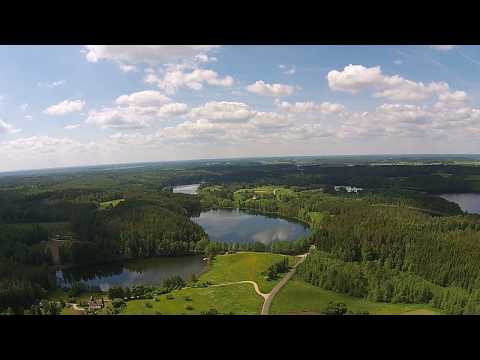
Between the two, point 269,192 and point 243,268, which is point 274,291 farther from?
point 269,192

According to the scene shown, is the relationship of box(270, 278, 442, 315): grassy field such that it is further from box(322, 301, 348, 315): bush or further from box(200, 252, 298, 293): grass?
box(200, 252, 298, 293): grass

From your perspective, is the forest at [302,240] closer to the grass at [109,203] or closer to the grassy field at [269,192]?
the grassy field at [269,192]

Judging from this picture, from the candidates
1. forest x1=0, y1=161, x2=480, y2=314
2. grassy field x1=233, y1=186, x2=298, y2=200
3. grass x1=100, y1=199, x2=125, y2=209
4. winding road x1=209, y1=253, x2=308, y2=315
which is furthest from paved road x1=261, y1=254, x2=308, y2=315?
grassy field x1=233, y1=186, x2=298, y2=200
